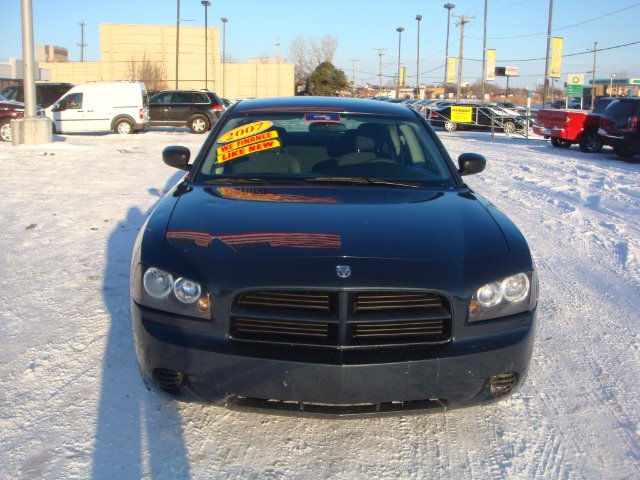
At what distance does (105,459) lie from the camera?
112 inches

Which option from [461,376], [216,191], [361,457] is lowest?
[361,457]

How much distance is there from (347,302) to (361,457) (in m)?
0.76

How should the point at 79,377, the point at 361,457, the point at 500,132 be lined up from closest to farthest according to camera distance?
the point at 361,457 → the point at 79,377 → the point at 500,132

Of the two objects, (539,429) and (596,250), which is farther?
(596,250)

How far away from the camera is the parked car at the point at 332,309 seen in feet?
8.97

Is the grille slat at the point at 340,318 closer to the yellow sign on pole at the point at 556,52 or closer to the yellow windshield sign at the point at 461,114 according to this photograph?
the yellow windshield sign at the point at 461,114

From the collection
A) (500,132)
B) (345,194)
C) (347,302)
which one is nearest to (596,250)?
(345,194)

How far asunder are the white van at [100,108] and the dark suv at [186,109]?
2978 mm

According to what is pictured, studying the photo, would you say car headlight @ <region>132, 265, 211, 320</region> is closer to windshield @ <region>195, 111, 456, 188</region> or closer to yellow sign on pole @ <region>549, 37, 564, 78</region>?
windshield @ <region>195, 111, 456, 188</region>

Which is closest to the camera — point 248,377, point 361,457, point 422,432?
point 248,377

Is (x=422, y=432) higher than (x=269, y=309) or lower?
lower

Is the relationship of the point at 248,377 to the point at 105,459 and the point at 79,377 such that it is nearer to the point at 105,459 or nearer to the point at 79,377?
the point at 105,459

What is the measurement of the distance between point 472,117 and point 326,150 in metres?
27.7

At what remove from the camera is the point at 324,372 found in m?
2.69
